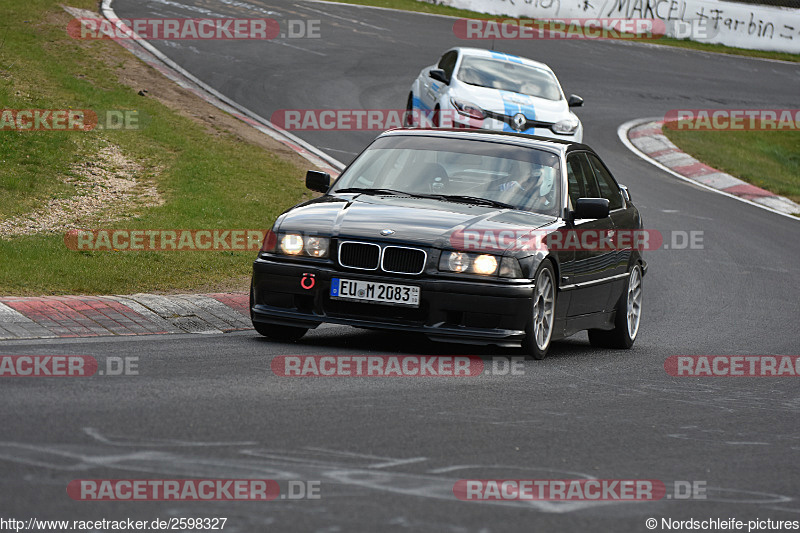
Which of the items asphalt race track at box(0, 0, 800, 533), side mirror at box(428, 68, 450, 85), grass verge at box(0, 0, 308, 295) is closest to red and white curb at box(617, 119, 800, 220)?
side mirror at box(428, 68, 450, 85)

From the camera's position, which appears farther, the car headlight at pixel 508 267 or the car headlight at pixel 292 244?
the car headlight at pixel 292 244

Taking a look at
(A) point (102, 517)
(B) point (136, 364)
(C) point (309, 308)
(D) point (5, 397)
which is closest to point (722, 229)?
(C) point (309, 308)

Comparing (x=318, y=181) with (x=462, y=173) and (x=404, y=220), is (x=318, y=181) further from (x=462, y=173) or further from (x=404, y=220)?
(x=404, y=220)

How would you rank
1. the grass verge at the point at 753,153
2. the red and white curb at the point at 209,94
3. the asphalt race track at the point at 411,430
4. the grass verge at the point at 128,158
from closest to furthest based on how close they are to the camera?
the asphalt race track at the point at 411,430, the grass verge at the point at 128,158, the red and white curb at the point at 209,94, the grass verge at the point at 753,153

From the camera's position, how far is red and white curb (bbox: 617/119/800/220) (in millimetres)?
21328

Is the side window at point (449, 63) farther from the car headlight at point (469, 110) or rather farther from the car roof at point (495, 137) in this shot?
the car roof at point (495, 137)

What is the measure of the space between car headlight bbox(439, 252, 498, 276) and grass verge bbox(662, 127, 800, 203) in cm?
1482

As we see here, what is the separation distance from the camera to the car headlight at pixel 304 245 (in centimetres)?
837

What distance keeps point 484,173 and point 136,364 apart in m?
3.24

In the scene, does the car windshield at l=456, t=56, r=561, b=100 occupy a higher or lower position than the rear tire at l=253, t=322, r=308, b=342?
higher

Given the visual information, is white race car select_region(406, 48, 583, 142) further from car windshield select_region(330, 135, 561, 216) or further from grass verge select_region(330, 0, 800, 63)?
grass verge select_region(330, 0, 800, 63)

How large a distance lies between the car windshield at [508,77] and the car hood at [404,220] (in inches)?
386

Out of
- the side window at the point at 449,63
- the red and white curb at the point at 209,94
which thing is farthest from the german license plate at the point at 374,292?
the side window at the point at 449,63

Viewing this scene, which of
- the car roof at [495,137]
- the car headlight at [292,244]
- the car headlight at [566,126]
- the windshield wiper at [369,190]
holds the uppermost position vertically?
the car roof at [495,137]
